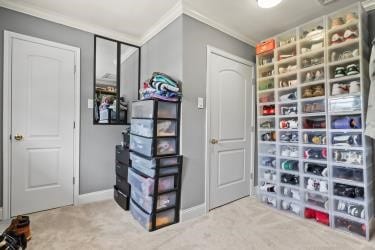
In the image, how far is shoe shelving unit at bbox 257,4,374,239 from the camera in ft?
6.20

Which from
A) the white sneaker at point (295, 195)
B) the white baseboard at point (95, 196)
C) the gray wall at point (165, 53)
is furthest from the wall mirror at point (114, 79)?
the white sneaker at point (295, 195)

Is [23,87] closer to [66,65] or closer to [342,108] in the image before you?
[66,65]

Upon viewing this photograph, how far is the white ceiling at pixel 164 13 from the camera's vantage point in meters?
2.14

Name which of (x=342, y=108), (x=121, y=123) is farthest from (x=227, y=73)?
(x=121, y=123)

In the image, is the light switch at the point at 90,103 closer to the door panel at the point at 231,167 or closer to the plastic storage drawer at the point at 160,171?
the plastic storage drawer at the point at 160,171

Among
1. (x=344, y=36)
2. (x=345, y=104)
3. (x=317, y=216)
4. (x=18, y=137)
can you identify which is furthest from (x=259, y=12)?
(x=18, y=137)

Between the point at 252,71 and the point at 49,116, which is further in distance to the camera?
the point at 252,71

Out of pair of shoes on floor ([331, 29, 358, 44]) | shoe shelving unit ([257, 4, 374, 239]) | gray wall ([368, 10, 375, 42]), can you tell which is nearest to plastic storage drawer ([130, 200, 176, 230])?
shoe shelving unit ([257, 4, 374, 239])

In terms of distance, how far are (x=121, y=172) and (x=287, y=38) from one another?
9.17 feet

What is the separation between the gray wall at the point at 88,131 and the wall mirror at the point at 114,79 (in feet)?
0.31

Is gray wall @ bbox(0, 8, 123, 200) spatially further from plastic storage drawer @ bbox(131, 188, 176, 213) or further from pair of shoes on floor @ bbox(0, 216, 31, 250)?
pair of shoes on floor @ bbox(0, 216, 31, 250)

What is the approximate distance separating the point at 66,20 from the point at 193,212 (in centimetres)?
286

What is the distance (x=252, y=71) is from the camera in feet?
9.91

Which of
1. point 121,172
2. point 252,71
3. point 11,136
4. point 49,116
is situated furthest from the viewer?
point 252,71
